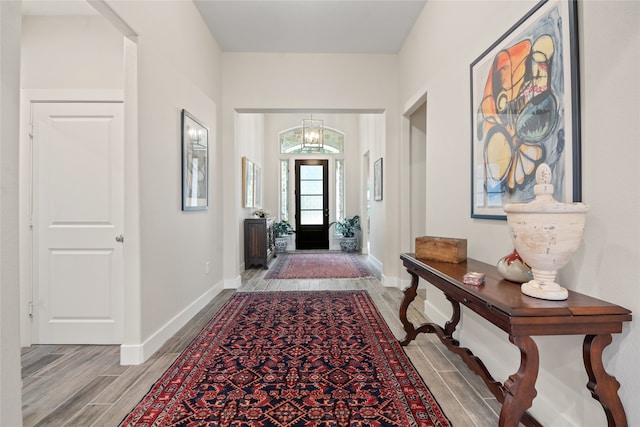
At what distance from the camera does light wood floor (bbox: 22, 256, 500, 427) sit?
5.34ft

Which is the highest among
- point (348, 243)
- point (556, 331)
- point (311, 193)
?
point (311, 193)

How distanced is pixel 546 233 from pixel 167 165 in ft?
8.72

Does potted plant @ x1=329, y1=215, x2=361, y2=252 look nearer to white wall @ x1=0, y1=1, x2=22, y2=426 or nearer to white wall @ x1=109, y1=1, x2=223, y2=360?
white wall @ x1=109, y1=1, x2=223, y2=360

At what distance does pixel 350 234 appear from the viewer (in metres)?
7.96

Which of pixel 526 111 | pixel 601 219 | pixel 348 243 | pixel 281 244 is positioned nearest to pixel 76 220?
pixel 526 111

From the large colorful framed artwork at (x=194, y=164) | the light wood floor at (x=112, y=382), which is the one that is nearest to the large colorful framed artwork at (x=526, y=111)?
the light wood floor at (x=112, y=382)

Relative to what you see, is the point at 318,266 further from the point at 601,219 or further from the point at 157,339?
the point at 601,219

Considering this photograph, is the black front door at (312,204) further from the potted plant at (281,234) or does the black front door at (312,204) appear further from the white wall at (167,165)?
the white wall at (167,165)

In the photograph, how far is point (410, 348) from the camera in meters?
2.39

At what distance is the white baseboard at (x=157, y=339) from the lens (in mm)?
2184

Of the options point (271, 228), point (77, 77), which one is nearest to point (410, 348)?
point (77, 77)

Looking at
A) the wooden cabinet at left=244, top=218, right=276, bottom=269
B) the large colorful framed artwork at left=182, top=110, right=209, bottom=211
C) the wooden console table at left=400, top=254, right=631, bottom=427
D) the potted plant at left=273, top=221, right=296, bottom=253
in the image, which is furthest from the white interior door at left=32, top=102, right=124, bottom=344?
the potted plant at left=273, top=221, right=296, bottom=253

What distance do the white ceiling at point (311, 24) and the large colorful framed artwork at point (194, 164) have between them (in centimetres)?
125

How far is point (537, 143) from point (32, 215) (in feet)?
11.4
